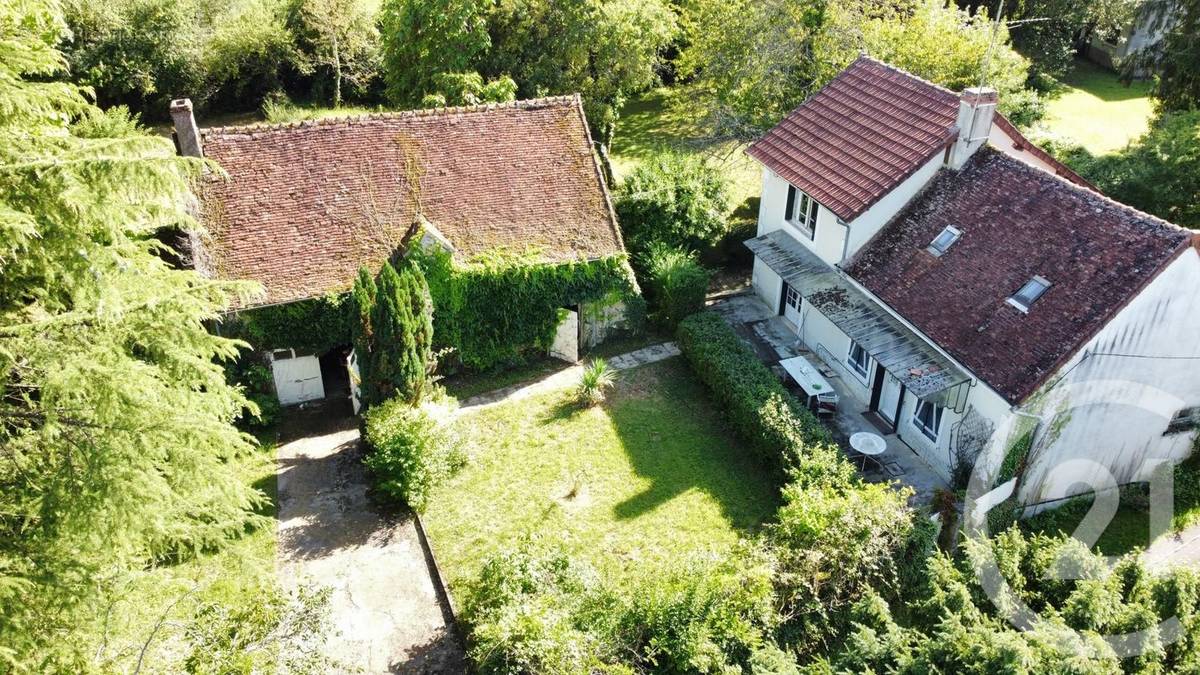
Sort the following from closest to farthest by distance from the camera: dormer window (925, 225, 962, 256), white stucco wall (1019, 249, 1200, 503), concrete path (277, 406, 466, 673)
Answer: concrete path (277, 406, 466, 673)
white stucco wall (1019, 249, 1200, 503)
dormer window (925, 225, 962, 256)

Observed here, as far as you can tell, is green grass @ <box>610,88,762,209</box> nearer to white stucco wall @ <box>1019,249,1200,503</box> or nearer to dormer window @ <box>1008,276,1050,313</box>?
dormer window @ <box>1008,276,1050,313</box>

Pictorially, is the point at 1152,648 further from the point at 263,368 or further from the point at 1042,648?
the point at 263,368

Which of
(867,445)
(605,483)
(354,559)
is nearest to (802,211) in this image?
(867,445)

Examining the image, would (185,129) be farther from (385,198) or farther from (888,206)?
(888,206)

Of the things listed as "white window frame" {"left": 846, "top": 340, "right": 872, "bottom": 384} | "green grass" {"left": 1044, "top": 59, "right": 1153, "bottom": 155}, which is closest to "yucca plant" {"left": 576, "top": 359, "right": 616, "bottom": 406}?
"white window frame" {"left": 846, "top": 340, "right": 872, "bottom": 384}

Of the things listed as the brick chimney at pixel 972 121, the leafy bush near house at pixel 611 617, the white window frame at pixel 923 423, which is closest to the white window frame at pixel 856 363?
the white window frame at pixel 923 423

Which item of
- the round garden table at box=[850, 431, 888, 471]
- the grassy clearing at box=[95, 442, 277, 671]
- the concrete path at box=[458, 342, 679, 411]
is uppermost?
the grassy clearing at box=[95, 442, 277, 671]
